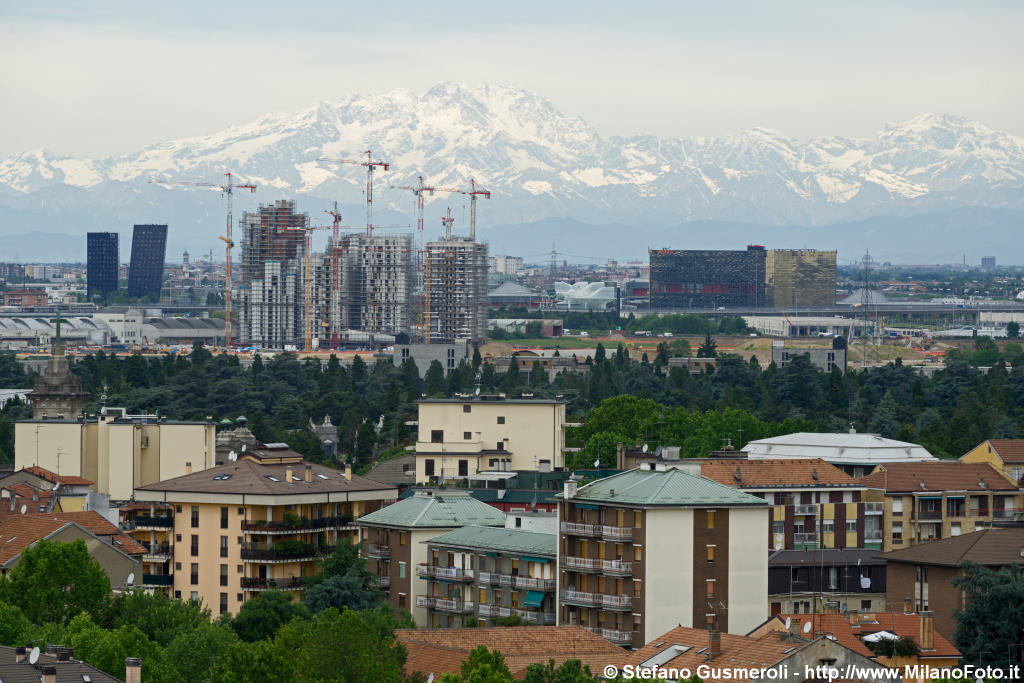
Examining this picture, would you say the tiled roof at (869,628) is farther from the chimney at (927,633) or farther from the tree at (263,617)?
the tree at (263,617)

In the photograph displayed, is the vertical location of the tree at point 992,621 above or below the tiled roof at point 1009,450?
below

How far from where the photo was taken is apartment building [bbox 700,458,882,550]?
3095 inches

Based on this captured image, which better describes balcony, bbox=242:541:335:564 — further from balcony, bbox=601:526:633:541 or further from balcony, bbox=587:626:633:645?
balcony, bbox=587:626:633:645

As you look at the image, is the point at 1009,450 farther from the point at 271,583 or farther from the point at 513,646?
the point at 513,646

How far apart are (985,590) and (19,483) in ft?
140

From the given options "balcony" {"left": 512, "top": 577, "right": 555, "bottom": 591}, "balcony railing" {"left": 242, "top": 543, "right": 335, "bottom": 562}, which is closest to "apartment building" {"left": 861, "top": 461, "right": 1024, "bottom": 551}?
"balcony" {"left": 512, "top": 577, "right": 555, "bottom": 591}

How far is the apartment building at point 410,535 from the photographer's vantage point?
7206 cm

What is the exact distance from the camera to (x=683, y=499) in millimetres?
64250

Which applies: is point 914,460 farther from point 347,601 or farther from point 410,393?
point 410,393

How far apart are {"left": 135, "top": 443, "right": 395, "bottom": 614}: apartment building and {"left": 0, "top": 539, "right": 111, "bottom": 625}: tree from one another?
1298 cm

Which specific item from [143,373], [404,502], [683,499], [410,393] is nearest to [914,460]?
[404,502]

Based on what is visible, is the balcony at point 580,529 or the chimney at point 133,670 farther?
the balcony at point 580,529

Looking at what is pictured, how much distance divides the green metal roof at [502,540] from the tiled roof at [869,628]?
10.1 m

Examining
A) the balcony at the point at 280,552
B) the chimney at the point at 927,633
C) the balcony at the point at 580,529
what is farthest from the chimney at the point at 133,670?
the balcony at the point at 280,552
